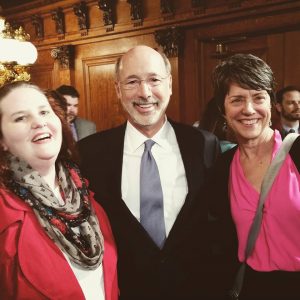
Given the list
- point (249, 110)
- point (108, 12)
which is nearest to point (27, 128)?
point (249, 110)

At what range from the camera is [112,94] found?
5.75 meters

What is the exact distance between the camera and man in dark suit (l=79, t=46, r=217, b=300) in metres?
1.82

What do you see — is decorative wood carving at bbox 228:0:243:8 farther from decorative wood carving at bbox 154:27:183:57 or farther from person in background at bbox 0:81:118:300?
person in background at bbox 0:81:118:300

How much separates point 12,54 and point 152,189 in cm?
234

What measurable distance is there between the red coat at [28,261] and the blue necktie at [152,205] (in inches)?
20.1

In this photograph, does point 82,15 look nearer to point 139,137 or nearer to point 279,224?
point 139,137

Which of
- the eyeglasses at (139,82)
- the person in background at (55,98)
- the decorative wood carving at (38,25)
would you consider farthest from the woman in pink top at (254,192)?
the decorative wood carving at (38,25)

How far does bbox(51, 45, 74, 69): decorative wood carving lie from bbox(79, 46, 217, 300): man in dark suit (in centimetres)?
422

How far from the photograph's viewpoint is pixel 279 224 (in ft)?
5.38

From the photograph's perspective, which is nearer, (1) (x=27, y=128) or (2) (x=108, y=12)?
(1) (x=27, y=128)

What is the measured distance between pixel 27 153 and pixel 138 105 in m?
0.65

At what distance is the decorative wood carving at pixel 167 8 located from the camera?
474 centimetres

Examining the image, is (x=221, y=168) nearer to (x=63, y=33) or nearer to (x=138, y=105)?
(x=138, y=105)

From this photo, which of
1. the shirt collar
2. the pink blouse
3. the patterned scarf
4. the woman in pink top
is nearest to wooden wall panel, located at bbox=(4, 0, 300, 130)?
the woman in pink top
